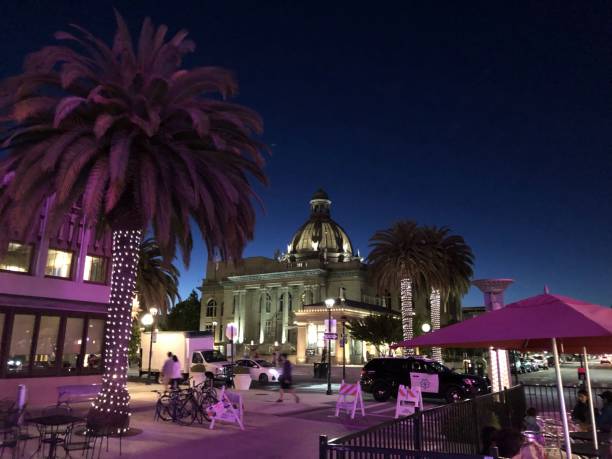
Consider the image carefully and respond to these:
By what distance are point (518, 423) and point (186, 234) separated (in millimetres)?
11457

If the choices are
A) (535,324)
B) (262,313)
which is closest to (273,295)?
(262,313)

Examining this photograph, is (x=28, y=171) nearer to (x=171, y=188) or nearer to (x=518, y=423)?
(x=171, y=188)

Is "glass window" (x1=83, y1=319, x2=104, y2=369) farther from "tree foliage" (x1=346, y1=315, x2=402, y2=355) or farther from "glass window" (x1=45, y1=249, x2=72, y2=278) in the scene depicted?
"tree foliage" (x1=346, y1=315, x2=402, y2=355)

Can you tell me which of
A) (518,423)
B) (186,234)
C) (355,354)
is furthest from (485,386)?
(355,354)

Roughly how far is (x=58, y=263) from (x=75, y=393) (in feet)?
20.3

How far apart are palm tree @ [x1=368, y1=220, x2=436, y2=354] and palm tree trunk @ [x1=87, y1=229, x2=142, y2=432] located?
99.5ft

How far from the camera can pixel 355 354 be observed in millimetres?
70125

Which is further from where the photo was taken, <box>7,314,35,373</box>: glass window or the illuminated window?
the illuminated window

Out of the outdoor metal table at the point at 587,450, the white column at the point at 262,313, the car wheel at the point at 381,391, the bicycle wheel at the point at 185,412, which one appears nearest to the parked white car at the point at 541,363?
the white column at the point at 262,313

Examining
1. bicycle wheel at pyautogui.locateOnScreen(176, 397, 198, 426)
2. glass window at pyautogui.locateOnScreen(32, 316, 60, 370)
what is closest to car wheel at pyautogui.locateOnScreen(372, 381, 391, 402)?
bicycle wheel at pyautogui.locateOnScreen(176, 397, 198, 426)

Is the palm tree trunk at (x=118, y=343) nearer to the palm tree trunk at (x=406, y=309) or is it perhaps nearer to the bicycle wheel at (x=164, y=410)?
the bicycle wheel at (x=164, y=410)

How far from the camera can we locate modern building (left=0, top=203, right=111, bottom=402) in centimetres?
1978

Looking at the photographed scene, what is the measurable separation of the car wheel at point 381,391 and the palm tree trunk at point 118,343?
50.3 ft

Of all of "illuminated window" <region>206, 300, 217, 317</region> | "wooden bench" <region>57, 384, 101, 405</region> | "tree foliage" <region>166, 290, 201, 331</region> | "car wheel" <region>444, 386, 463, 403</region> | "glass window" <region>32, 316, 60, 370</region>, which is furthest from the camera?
"tree foliage" <region>166, 290, 201, 331</region>
